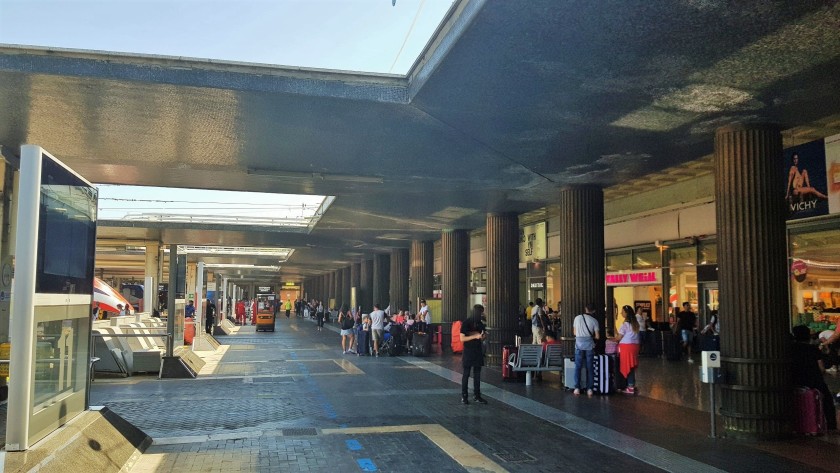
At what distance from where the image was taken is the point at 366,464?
7.57 metres

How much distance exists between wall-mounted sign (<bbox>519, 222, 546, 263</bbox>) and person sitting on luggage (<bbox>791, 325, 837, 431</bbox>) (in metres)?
16.4

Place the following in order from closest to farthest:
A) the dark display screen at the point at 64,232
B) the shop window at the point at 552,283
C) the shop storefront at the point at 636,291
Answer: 1. the dark display screen at the point at 64,232
2. the shop storefront at the point at 636,291
3. the shop window at the point at 552,283

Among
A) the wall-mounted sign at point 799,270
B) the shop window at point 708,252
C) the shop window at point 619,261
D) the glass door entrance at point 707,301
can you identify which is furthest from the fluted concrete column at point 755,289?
the shop window at point 619,261

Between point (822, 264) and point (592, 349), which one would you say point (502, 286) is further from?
point (822, 264)

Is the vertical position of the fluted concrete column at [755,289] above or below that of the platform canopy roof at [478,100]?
below

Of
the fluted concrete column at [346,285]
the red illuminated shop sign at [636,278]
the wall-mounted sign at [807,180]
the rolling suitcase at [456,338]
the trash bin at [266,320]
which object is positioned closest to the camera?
the wall-mounted sign at [807,180]

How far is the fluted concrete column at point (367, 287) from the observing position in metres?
42.1

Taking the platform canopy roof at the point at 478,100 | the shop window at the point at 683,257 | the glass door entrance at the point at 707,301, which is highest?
the platform canopy roof at the point at 478,100

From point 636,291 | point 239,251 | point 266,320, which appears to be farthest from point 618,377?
point 239,251

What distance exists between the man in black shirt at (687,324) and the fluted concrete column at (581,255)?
6402mm

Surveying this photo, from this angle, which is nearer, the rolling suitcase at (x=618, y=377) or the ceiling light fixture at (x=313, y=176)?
the rolling suitcase at (x=618, y=377)

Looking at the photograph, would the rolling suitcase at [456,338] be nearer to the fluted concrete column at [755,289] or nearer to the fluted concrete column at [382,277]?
the fluted concrete column at [755,289]

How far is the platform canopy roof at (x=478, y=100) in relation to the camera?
6.71 meters

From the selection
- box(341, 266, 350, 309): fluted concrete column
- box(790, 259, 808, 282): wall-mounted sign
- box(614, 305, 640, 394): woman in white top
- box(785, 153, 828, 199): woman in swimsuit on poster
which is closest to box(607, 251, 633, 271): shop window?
box(790, 259, 808, 282): wall-mounted sign
